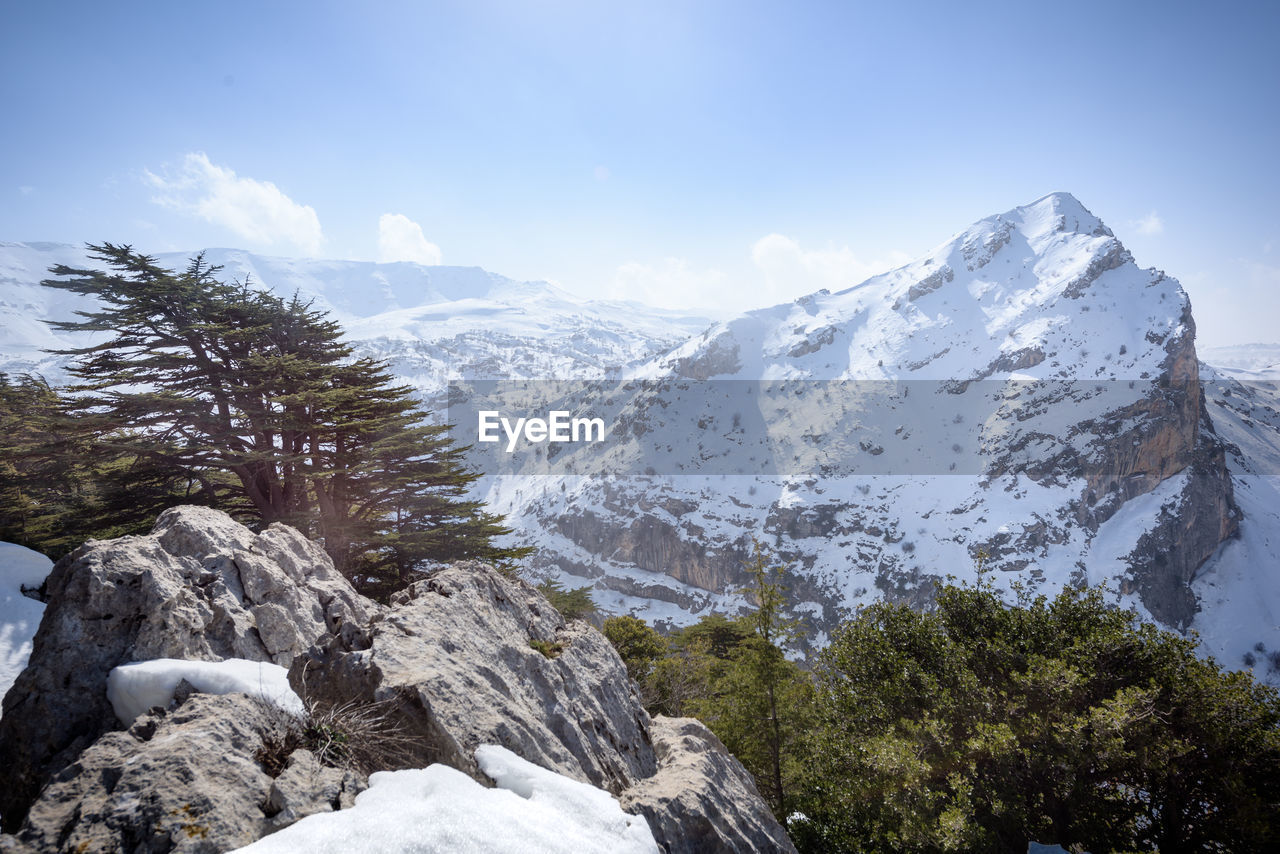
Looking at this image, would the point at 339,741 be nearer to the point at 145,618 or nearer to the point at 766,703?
the point at 145,618

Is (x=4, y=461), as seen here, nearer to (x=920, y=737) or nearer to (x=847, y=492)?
(x=920, y=737)

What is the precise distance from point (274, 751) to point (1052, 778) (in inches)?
669

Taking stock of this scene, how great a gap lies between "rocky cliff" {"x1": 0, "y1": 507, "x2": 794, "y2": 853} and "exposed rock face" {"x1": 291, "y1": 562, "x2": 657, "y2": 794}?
0.03 meters

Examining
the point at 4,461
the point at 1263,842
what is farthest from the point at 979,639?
the point at 4,461

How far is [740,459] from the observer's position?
590ft

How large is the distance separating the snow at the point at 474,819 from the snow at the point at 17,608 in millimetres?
10780

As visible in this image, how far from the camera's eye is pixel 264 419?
20.3 m

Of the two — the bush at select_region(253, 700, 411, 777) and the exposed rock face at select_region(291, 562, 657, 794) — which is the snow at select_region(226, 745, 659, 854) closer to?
the bush at select_region(253, 700, 411, 777)

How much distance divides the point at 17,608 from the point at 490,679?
13.0m

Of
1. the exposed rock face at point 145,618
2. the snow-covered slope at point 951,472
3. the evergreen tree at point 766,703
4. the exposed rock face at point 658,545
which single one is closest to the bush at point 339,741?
the exposed rock face at point 145,618

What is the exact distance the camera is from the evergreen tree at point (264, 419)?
62.6 feet

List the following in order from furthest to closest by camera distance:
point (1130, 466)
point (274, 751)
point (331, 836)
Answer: point (1130, 466) → point (274, 751) → point (331, 836)

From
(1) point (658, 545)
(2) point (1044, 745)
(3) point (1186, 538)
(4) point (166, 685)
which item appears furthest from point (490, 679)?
(3) point (1186, 538)

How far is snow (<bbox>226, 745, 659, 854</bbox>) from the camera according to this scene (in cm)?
470
